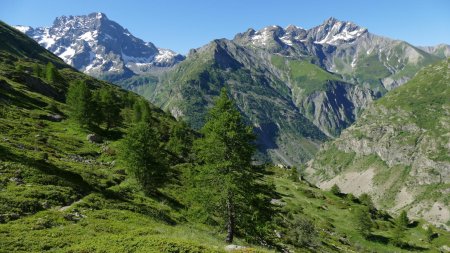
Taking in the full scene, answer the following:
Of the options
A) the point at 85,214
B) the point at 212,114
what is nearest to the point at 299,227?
the point at 212,114

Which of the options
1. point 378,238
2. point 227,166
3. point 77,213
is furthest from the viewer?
point 378,238

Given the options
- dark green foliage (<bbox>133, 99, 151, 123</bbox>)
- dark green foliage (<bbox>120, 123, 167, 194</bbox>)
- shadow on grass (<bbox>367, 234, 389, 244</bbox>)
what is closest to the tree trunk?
dark green foliage (<bbox>120, 123, 167, 194</bbox>)

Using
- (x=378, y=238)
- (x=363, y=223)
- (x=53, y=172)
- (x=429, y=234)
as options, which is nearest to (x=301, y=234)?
(x=53, y=172)

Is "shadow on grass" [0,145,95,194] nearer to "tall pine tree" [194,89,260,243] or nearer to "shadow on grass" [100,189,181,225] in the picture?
"shadow on grass" [100,189,181,225]

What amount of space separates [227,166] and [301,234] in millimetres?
47847

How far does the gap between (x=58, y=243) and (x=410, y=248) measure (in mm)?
141526

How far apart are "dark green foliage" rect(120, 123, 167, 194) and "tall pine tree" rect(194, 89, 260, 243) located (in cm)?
2010

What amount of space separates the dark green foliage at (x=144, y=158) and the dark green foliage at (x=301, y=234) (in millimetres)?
29467

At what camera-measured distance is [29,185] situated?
31.1 m

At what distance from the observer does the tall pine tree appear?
32.4 meters

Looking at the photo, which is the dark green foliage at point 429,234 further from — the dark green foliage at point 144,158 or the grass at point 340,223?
the dark green foliage at point 144,158

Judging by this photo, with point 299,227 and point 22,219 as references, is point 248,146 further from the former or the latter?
point 299,227

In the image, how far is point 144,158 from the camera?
52.8 m

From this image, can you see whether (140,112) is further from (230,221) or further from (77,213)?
(77,213)
